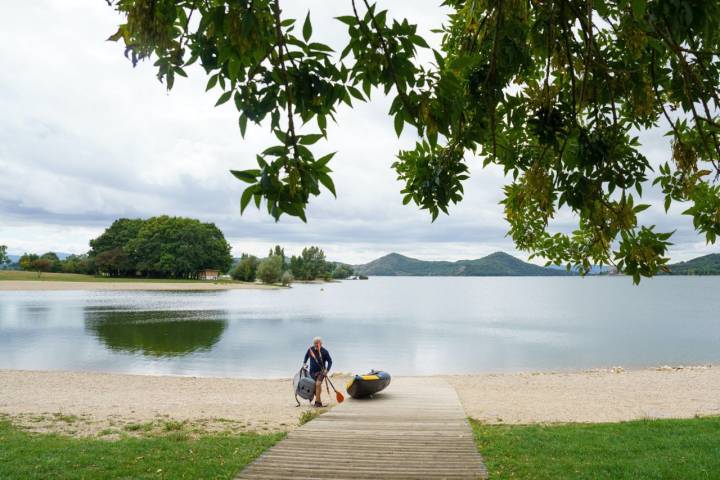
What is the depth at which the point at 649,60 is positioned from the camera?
12.0 ft

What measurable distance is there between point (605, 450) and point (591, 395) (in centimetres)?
1072

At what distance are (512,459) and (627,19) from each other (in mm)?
6399

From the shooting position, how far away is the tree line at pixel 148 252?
110 meters

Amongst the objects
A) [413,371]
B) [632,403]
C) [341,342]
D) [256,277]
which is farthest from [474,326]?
[256,277]

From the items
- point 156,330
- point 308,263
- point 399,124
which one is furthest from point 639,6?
point 308,263

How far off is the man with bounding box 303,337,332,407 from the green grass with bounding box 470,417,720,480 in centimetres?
441

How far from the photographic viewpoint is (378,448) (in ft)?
25.0

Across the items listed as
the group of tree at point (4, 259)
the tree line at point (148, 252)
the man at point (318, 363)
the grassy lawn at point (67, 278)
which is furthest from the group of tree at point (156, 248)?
the man at point (318, 363)

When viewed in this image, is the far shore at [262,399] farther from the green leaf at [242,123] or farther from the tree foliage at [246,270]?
the tree foliage at [246,270]

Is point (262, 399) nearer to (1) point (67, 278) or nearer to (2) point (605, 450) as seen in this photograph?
(2) point (605, 450)

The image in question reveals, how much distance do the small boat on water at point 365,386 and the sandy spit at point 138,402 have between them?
5.10 feet

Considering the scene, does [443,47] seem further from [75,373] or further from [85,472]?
[75,373]

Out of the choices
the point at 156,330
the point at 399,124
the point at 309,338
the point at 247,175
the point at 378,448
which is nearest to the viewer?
the point at 247,175

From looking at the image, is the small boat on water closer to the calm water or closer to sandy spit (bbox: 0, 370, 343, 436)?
sandy spit (bbox: 0, 370, 343, 436)
